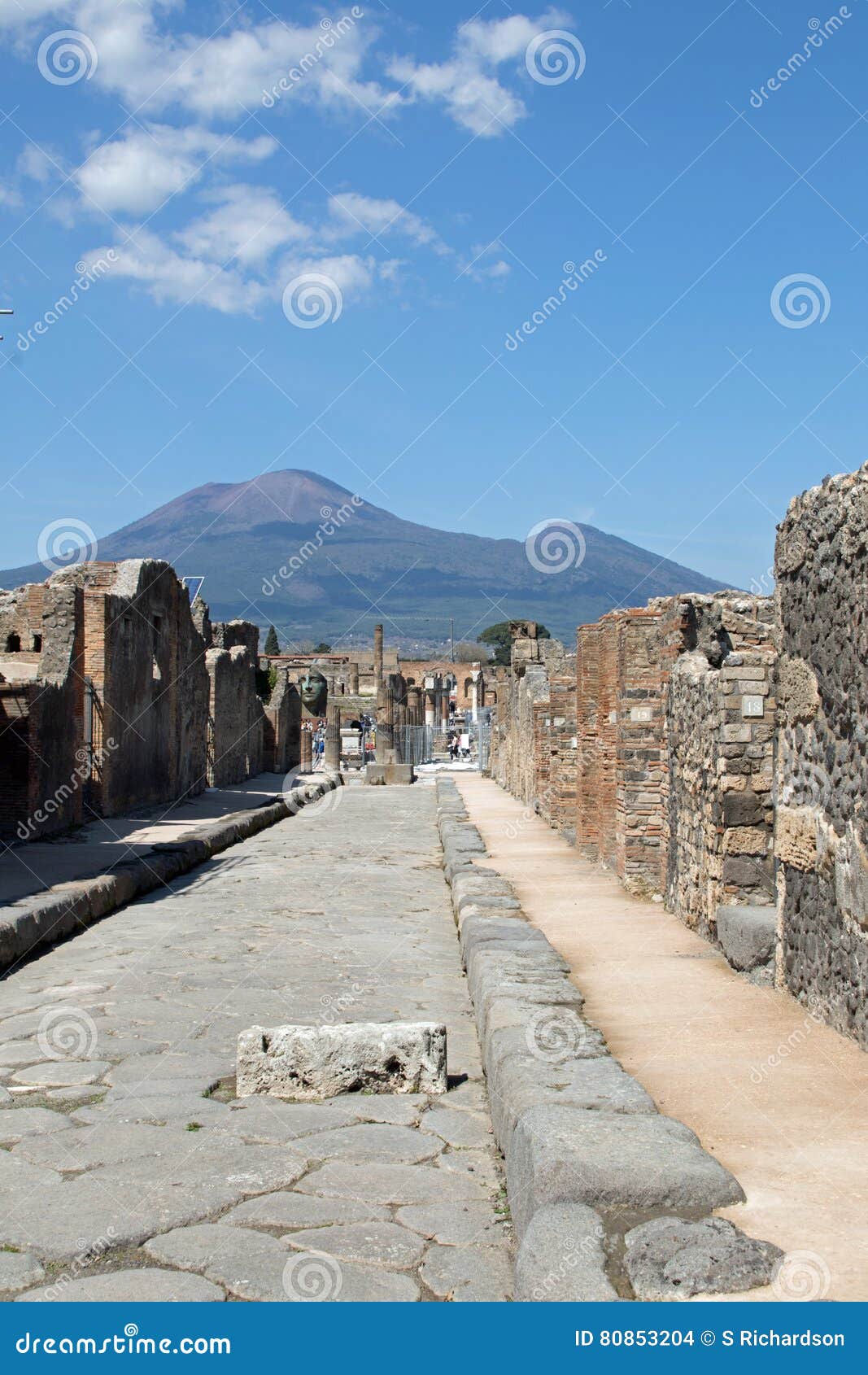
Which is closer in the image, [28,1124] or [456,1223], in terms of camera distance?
[456,1223]

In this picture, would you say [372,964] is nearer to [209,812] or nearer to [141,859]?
[141,859]

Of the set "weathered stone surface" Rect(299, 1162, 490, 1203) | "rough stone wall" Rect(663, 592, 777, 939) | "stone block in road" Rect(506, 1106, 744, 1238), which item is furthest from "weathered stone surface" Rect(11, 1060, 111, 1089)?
"rough stone wall" Rect(663, 592, 777, 939)

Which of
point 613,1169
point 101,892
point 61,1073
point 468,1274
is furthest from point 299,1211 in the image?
point 101,892

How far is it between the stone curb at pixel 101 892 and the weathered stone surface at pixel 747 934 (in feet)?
13.5

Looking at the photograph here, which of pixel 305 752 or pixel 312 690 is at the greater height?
pixel 312 690
